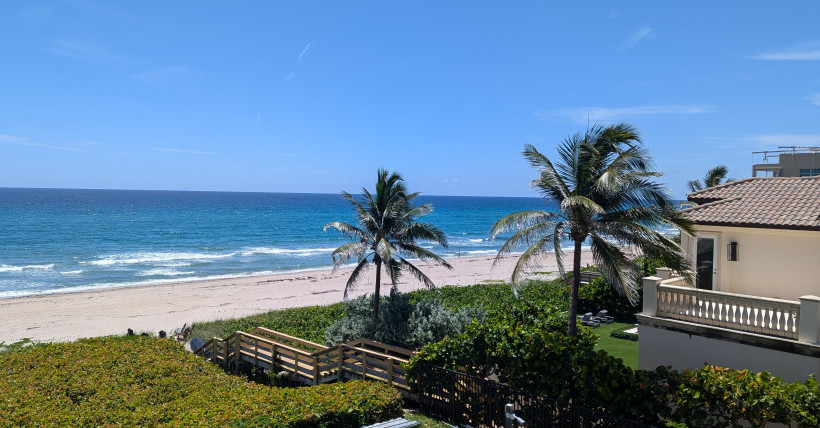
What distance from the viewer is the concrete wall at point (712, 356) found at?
10148 millimetres

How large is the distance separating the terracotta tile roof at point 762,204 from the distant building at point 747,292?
2 cm

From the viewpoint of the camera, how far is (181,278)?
4719 cm

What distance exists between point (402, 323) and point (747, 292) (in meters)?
10.4

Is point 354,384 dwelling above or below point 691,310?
below

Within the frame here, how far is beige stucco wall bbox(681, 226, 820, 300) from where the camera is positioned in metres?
11.8

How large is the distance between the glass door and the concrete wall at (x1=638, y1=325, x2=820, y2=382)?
107 inches

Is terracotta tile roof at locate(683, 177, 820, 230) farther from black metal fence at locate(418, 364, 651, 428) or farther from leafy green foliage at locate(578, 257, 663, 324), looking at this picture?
leafy green foliage at locate(578, 257, 663, 324)

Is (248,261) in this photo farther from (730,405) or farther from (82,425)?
(730,405)

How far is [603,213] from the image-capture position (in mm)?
12812

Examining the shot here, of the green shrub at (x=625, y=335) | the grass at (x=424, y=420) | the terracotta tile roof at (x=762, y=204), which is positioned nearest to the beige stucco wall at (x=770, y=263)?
the terracotta tile roof at (x=762, y=204)

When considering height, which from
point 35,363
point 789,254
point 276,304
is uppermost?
point 789,254

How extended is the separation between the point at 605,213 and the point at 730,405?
17.3ft

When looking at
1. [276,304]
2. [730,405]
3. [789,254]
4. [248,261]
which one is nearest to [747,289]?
[789,254]

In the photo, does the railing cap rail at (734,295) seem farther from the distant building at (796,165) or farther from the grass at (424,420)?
the distant building at (796,165)
